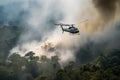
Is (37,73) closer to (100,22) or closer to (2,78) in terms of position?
(2,78)

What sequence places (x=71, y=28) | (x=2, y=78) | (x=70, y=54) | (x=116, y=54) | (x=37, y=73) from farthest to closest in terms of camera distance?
(x=70, y=54) → (x=116, y=54) → (x=37, y=73) → (x=2, y=78) → (x=71, y=28)

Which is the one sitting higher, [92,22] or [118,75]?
[92,22]

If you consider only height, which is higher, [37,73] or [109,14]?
[109,14]

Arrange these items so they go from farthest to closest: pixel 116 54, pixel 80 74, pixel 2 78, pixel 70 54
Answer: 1. pixel 70 54
2. pixel 116 54
3. pixel 2 78
4. pixel 80 74

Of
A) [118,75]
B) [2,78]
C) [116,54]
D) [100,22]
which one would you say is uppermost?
[100,22]

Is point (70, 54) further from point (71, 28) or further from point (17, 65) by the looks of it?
point (71, 28)

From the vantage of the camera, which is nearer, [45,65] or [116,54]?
[45,65]

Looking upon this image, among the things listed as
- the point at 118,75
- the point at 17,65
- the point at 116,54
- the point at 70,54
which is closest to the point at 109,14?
the point at 116,54

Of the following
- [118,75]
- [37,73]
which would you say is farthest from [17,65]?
[118,75]

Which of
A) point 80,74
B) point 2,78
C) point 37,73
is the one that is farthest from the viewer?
point 37,73
